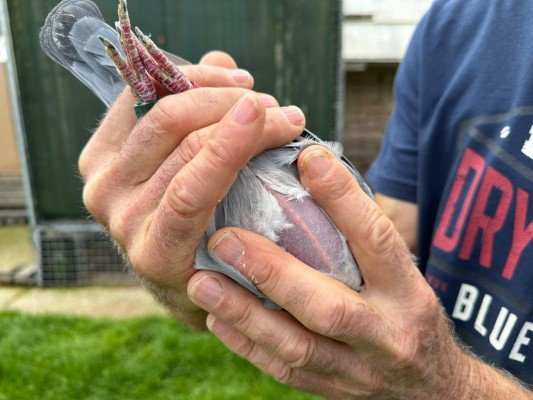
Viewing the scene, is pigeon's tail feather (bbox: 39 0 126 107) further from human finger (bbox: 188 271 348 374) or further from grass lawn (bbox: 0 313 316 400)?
grass lawn (bbox: 0 313 316 400)

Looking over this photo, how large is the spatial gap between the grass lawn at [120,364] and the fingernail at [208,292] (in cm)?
180

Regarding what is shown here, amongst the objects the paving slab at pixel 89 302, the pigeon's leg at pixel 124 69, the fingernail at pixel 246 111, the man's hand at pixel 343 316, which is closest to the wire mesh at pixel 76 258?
the paving slab at pixel 89 302

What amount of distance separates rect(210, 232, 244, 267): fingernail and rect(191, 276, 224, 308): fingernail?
66mm

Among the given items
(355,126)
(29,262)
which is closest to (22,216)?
(29,262)

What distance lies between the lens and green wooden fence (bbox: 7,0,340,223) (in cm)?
359

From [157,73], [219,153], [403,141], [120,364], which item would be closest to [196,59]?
[120,364]

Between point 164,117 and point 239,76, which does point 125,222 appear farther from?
point 239,76

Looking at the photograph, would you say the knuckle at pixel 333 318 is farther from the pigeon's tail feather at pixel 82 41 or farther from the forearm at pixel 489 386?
the pigeon's tail feather at pixel 82 41

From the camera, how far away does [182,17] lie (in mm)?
3584

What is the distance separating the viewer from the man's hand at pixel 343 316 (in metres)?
0.90

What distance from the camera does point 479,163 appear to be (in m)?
1.34

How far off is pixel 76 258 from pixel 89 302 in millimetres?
388

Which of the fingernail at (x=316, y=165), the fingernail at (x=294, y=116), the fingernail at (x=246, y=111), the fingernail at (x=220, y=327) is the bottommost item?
the fingernail at (x=220, y=327)

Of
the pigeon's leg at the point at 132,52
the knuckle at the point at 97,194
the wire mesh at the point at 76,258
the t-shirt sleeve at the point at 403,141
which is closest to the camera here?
the pigeon's leg at the point at 132,52
